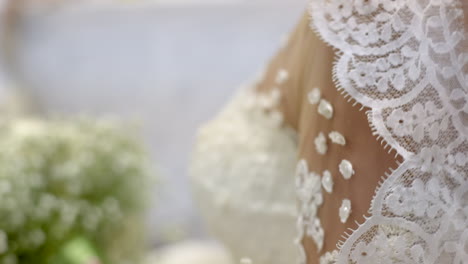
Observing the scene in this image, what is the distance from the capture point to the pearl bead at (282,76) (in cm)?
68

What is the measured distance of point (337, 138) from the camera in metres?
0.51

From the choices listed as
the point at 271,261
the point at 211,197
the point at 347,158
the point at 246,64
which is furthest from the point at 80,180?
the point at 347,158

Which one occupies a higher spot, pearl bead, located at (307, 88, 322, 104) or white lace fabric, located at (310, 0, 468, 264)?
pearl bead, located at (307, 88, 322, 104)

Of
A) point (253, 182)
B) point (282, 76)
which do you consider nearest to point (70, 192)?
point (253, 182)

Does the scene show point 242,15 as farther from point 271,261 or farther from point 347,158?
point 347,158

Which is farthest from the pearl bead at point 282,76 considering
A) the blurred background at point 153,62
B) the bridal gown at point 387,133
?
the blurred background at point 153,62

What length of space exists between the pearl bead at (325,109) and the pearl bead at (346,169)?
0.04 meters

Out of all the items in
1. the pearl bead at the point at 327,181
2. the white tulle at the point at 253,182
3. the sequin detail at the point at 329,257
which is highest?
the white tulle at the point at 253,182

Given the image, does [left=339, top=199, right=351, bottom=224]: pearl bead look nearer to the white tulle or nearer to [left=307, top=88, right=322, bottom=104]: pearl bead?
[left=307, top=88, right=322, bottom=104]: pearl bead

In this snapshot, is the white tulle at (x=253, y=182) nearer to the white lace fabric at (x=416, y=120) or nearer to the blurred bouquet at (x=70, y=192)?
the white lace fabric at (x=416, y=120)

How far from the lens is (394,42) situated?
48cm

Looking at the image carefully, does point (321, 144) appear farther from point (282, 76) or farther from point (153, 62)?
point (153, 62)

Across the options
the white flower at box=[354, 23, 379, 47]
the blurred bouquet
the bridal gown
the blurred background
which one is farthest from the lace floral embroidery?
the blurred background

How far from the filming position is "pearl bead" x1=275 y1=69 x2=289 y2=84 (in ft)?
2.23
